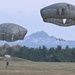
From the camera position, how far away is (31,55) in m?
138

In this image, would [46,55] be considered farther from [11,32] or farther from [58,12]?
[58,12]

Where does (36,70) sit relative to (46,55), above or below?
below

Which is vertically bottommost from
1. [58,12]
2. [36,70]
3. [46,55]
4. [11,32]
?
[36,70]

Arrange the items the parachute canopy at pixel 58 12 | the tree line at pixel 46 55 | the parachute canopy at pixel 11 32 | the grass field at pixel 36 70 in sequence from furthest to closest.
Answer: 1. the tree line at pixel 46 55
2. the parachute canopy at pixel 11 32
3. the parachute canopy at pixel 58 12
4. the grass field at pixel 36 70

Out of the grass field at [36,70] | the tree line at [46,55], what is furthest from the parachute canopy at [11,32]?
the tree line at [46,55]

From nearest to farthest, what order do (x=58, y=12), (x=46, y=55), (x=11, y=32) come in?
(x=58, y=12) → (x=11, y=32) → (x=46, y=55)

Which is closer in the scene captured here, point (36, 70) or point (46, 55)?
point (36, 70)

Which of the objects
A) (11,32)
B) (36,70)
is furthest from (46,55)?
(36,70)

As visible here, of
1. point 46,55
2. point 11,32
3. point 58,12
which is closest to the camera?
point 58,12

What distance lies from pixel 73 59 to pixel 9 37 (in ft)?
200

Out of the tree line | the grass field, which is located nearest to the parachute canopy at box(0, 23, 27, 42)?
the grass field

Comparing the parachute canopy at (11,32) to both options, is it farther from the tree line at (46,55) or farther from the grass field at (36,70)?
the tree line at (46,55)

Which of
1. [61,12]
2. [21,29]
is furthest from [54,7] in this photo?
[21,29]

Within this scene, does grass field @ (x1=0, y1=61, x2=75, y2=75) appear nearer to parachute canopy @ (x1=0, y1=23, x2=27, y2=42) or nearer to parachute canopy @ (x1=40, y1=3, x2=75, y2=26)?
parachute canopy @ (x1=0, y1=23, x2=27, y2=42)
